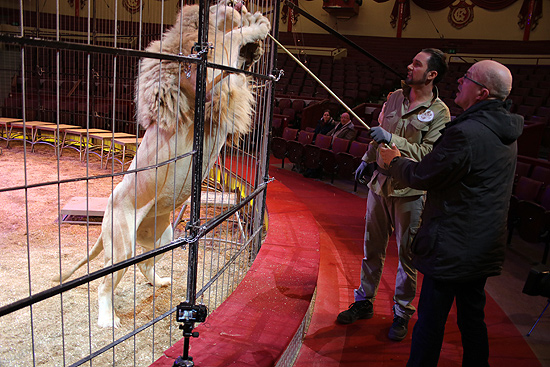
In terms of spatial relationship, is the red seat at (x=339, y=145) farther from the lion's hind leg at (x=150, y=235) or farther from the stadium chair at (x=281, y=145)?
the lion's hind leg at (x=150, y=235)

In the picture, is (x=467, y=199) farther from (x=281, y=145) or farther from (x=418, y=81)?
(x=281, y=145)

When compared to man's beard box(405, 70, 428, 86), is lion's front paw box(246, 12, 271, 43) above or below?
above

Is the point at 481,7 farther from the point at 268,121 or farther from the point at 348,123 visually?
the point at 268,121

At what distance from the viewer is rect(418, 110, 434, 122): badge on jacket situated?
227 centimetres

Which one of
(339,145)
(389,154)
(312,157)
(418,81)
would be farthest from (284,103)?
(389,154)

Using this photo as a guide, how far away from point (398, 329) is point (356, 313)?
26 cm

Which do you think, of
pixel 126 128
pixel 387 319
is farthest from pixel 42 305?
pixel 126 128

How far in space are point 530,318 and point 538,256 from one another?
155 centimetres

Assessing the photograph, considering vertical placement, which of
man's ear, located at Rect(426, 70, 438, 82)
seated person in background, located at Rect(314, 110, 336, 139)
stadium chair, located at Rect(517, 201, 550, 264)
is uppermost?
man's ear, located at Rect(426, 70, 438, 82)

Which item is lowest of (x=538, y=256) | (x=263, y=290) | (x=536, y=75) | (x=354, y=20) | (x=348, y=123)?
(x=538, y=256)

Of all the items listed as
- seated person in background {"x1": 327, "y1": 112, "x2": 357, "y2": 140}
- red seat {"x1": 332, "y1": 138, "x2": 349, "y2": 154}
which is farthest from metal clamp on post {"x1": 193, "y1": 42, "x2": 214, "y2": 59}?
seated person in background {"x1": 327, "y1": 112, "x2": 357, "y2": 140}

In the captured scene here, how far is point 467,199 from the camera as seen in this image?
1.66 meters

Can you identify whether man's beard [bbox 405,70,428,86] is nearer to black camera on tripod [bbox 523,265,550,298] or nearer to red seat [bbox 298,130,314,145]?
black camera on tripod [bbox 523,265,550,298]

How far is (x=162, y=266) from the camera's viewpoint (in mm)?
3160
